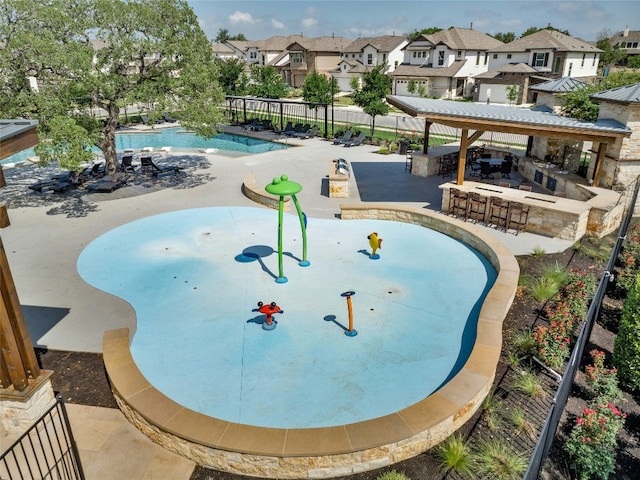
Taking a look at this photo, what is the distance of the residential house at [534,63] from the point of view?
55.4 m

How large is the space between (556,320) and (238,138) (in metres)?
28.4

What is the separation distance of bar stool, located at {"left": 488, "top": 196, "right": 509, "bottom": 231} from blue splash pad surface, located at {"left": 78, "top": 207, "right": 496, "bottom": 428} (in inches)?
83.2

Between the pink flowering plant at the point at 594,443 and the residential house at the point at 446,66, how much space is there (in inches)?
2310

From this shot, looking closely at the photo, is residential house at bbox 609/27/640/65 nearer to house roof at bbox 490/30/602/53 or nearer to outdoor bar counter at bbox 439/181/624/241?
house roof at bbox 490/30/602/53

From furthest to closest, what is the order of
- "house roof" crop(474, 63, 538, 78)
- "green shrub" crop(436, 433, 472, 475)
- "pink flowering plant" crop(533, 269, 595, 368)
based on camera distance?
"house roof" crop(474, 63, 538, 78) → "pink flowering plant" crop(533, 269, 595, 368) → "green shrub" crop(436, 433, 472, 475)

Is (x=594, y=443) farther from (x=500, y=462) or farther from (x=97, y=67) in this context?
(x=97, y=67)

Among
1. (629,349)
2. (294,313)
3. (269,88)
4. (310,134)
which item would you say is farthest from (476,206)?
(269,88)

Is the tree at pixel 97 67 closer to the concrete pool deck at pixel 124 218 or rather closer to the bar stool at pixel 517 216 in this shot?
the concrete pool deck at pixel 124 218

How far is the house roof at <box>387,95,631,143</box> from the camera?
14.3 m

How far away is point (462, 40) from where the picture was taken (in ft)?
212

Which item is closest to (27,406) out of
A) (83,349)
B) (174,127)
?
(83,349)

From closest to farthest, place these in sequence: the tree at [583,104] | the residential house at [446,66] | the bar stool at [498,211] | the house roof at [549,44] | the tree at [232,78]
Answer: the bar stool at [498,211] < the tree at [583,104] < the tree at [232,78] < the house roof at [549,44] < the residential house at [446,66]

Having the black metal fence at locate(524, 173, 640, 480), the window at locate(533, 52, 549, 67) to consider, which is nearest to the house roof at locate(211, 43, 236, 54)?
the window at locate(533, 52, 549, 67)

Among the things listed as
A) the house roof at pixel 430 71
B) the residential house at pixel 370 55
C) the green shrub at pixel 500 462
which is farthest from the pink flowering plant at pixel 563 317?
the residential house at pixel 370 55
